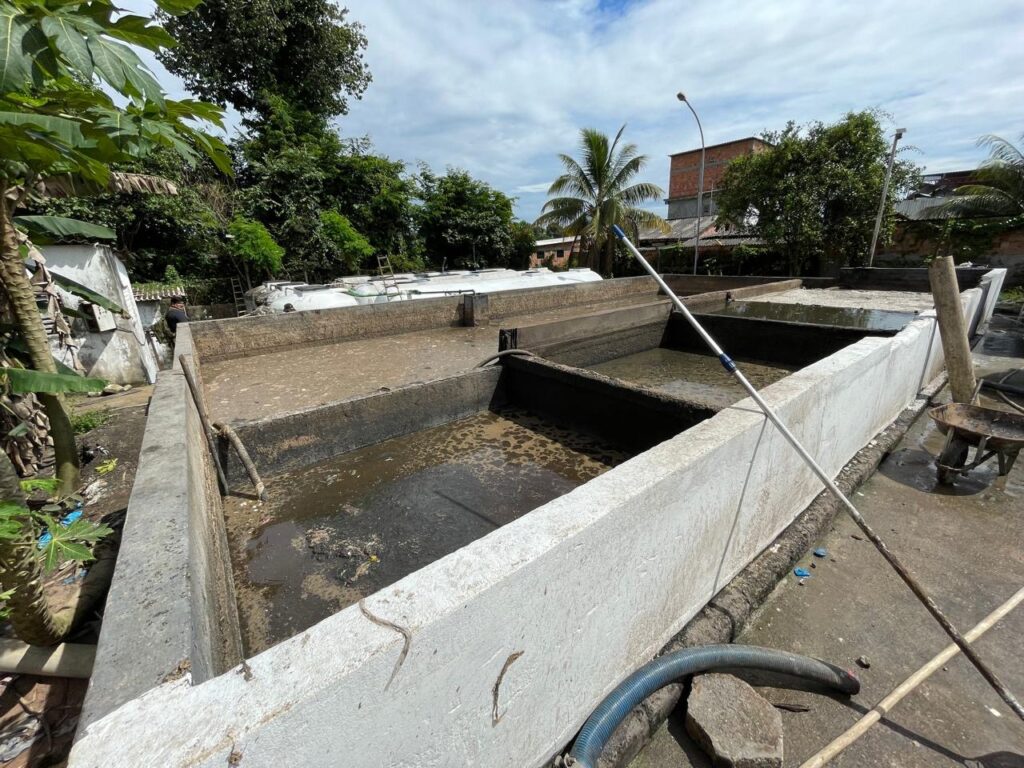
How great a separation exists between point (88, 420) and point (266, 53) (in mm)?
16458

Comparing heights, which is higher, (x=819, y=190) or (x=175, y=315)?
(x=819, y=190)

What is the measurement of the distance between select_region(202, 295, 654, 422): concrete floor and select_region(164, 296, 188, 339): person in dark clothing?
10.4ft

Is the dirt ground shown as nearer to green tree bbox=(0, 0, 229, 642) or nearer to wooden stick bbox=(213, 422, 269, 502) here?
green tree bbox=(0, 0, 229, 642)

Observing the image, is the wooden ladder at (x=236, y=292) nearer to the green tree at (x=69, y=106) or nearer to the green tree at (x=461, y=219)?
the green tree at (x=461, y=219)

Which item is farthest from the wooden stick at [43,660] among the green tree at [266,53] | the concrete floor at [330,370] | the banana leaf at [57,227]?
the green tree at [266,53]

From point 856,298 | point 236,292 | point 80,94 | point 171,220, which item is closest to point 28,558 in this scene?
point 80,94

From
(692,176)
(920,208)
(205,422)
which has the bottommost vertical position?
(205,422)

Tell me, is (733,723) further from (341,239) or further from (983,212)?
(983,212)

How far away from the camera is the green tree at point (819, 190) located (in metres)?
13.7

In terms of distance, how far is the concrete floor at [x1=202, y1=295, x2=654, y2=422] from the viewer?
507 cm

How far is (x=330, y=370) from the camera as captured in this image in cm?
640

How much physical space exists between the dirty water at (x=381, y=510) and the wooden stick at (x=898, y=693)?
7.18 ft

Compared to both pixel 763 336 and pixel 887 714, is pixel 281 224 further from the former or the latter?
pixel 887 714

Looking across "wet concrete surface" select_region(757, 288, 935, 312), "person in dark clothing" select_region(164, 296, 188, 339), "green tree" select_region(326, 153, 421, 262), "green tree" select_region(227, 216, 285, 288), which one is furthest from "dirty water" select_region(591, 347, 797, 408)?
"green tree" select_region(326, 153, 421, 262)
